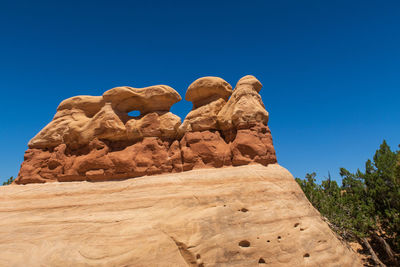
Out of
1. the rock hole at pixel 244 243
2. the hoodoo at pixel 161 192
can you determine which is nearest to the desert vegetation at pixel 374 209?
the hoodoo at pixel 161 192

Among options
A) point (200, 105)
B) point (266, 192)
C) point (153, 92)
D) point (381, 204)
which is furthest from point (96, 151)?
point (381, 204)

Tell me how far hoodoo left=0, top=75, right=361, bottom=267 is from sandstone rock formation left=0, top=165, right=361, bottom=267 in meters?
0.03

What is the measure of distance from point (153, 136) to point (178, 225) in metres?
4.47

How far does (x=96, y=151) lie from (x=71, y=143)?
5.48 ft

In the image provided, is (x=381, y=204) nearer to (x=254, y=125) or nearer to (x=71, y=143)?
(x=254, y=125)

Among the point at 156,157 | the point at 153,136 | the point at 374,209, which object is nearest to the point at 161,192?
the point at 156,157

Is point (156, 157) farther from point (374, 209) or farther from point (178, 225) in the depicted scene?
point (374, 209)

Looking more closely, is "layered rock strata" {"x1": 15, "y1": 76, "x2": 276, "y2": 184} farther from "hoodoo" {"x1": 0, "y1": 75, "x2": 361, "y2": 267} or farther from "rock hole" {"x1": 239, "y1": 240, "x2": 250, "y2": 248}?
"rock hole" {"x1": 239, "y1": 240, "x2": 250, "y2": 248}

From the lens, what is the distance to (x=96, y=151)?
1008 cm

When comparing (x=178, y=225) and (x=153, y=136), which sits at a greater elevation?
(x=153, y=136)

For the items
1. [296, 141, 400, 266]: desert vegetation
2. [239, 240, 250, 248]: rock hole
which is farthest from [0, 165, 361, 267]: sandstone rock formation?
[296, 141, 400, 266]: desert vegetation

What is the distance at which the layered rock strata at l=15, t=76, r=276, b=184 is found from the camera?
9.41 m

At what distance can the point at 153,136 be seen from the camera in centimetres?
1018

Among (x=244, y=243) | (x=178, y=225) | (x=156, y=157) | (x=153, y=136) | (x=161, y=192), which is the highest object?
(x=153, y=136)
